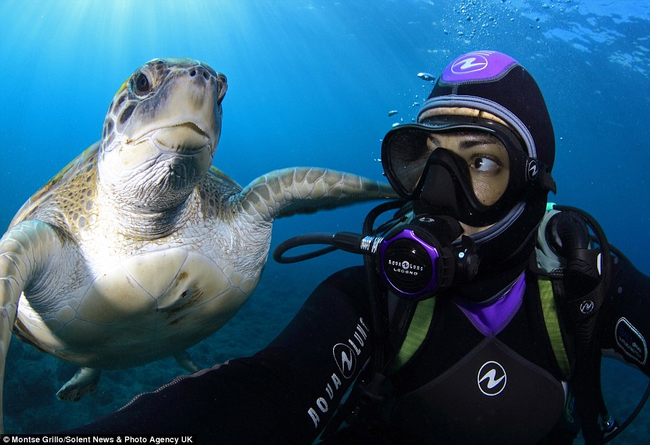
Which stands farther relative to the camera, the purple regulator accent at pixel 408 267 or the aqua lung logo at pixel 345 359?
the aqua lung logo at pixel 345 359

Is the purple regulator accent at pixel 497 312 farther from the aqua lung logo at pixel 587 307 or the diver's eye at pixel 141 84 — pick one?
the diver's eye at pixel 141 84

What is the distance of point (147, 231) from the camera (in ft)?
6.01

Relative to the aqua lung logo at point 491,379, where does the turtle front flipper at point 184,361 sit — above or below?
below

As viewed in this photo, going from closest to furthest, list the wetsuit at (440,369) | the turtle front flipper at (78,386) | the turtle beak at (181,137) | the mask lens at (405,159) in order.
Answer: the wetsuit at (440,369) → the turtle beak at (181,137) → the mask lens at (405,159) → the turtle front flipper at (78,386)

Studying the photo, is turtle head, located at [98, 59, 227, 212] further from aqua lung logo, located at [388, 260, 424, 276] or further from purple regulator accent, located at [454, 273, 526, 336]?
purple regulator accent, located at [454, 273, 526, 336]

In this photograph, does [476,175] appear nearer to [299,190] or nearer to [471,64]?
[471,64]

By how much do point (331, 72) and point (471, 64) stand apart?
119 feet

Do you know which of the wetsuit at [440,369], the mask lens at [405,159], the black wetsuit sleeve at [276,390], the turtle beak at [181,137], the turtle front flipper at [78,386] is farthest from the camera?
the turtle front flipper at [78,386]

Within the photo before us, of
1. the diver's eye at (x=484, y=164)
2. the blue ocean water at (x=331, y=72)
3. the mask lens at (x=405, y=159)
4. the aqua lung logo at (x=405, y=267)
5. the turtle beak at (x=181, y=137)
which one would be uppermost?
the turtle beak at (x=181, y=137)

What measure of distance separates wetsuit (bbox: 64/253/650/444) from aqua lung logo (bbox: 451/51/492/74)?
2.92 ft

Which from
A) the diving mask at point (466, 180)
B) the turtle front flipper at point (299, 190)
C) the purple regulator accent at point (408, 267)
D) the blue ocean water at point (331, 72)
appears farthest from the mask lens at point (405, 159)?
the blue ocean water at point (331, 72)

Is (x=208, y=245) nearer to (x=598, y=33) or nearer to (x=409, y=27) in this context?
(x=598, y=33)

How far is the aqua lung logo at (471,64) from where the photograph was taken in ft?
4.67

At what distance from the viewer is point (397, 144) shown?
5.37 feet
